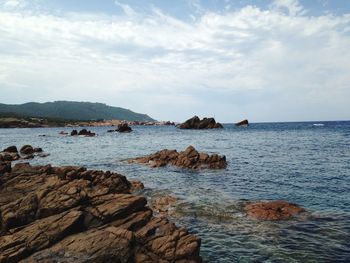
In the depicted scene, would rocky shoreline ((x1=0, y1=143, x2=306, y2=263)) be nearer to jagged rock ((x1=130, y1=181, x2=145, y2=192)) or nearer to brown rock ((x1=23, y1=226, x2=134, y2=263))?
brown rock ((x1=23, y1=226, x2=134, y2=263))

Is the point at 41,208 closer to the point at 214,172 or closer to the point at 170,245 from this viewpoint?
the point at 170,245

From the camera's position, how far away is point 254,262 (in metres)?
16.8

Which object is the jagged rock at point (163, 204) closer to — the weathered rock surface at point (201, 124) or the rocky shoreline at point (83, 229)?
the rocky shoreline at point (83, 229)

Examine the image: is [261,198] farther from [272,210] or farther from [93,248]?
[93,248]

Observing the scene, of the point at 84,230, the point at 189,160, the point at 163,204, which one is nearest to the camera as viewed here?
the point at 84,230

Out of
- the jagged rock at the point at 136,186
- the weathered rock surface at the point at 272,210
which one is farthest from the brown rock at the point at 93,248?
the jagged rock at the point at 136,186

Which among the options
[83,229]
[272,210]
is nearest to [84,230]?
[83,229]

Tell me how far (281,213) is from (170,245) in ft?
37.9

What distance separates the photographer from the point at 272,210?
24.4 metres

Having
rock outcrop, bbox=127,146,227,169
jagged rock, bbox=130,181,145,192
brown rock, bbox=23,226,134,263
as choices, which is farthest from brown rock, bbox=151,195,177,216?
rock outcrop, bbox=127,146,227,169

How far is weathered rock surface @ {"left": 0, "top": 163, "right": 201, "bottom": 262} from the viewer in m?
14.2

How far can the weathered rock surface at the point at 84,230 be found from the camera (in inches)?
557

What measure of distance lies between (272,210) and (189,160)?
82.0 ft

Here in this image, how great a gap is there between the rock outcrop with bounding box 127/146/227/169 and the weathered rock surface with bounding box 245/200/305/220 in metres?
20.9
